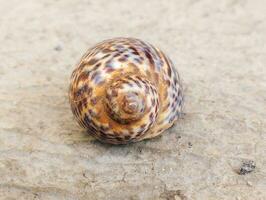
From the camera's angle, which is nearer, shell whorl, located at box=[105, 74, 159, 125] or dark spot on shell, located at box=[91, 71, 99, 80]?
shell whorl, located at box=[105, 74, 159, 125]

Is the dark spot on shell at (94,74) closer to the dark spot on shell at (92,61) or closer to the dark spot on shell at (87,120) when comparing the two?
the dark spot on shell at (92,61)

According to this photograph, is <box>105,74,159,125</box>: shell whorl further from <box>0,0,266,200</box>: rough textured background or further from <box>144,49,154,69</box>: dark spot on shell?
<box>0,0,266,200</box>: rough textured background

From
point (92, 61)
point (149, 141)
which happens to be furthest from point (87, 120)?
point (149, 141)

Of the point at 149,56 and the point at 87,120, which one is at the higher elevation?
the point at 149,56

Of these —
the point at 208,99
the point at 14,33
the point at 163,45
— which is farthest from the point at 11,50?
the point at 208,99

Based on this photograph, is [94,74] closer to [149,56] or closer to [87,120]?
[87,120]

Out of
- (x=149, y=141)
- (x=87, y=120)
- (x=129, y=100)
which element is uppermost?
(x=129, y=100)

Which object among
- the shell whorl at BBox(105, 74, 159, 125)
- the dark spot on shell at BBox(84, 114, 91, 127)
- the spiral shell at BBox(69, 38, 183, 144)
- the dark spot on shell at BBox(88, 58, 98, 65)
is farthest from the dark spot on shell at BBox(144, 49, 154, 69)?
the dark spot on shell at BBox(84, 114, 91, 127)
